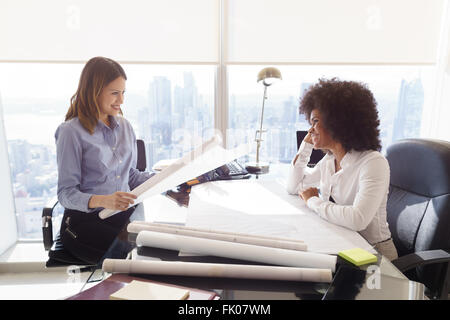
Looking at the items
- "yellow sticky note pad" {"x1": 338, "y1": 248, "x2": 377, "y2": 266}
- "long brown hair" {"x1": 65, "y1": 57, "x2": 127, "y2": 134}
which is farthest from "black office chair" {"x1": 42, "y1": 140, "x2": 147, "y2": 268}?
"yellow sticky note pad" {"x1": 338, "y1": 248, "x2": 377, "y2": 266}

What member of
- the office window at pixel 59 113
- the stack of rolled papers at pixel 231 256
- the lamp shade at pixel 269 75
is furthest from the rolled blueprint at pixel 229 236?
the office window at pixel 59 113

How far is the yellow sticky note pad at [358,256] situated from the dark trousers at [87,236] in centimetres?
91

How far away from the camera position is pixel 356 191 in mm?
1220

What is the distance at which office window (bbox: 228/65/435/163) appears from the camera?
95.3 inches

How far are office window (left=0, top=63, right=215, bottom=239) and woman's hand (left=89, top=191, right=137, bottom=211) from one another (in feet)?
4.25

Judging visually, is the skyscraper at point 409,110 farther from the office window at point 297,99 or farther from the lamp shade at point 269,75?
the lamp shade at point 269,75

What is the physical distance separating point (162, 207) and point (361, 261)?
2.58ft

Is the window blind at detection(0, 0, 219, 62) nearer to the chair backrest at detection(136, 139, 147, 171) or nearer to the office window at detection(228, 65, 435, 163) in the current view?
the office window at detection(228, 65, 435, 163)

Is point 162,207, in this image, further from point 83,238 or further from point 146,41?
point 146,41

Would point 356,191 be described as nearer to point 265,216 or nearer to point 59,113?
point 265,216

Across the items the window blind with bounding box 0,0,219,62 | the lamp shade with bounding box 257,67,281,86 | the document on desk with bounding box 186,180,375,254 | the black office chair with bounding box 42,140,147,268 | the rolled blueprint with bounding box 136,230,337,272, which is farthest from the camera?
the window blind with bounding box 0,0,219,62

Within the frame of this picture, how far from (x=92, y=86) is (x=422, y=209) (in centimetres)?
152

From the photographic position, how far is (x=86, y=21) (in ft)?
7.09
